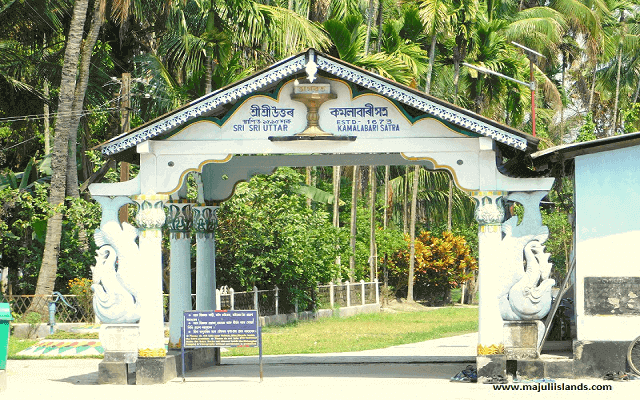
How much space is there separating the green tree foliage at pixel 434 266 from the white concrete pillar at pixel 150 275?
2956 centimetres

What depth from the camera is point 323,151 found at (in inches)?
561

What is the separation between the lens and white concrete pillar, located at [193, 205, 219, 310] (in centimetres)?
1694

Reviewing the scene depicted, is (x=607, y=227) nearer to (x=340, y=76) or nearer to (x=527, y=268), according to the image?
(x=527, y=268)

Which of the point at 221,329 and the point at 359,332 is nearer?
the point at 221,329

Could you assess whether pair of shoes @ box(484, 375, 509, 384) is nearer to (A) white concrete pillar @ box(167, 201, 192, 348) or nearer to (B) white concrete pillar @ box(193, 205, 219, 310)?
(A) white concrete pillar @ box(167, 201, 192, 348)

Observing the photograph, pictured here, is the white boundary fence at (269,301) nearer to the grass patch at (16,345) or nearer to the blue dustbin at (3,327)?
the grass patch at (16,345)

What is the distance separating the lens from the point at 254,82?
46.2ft

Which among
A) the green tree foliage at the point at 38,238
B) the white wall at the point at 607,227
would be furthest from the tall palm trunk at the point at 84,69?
the white wall at the point at 607,227

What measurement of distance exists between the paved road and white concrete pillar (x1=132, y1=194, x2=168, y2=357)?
676 millimetres

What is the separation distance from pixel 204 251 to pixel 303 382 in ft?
11.7

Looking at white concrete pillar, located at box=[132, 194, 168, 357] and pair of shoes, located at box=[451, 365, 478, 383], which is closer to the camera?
pair of shoes, located at box=[451, 365, 478, 383]

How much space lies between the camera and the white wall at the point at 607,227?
13.7 meters

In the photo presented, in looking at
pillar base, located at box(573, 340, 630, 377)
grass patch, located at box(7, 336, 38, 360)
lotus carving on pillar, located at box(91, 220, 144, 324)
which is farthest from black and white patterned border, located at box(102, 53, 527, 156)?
grass patch, located at box(7, 336, 38, 360)

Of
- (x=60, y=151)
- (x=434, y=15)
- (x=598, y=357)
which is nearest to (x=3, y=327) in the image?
(x=598, y=357)
